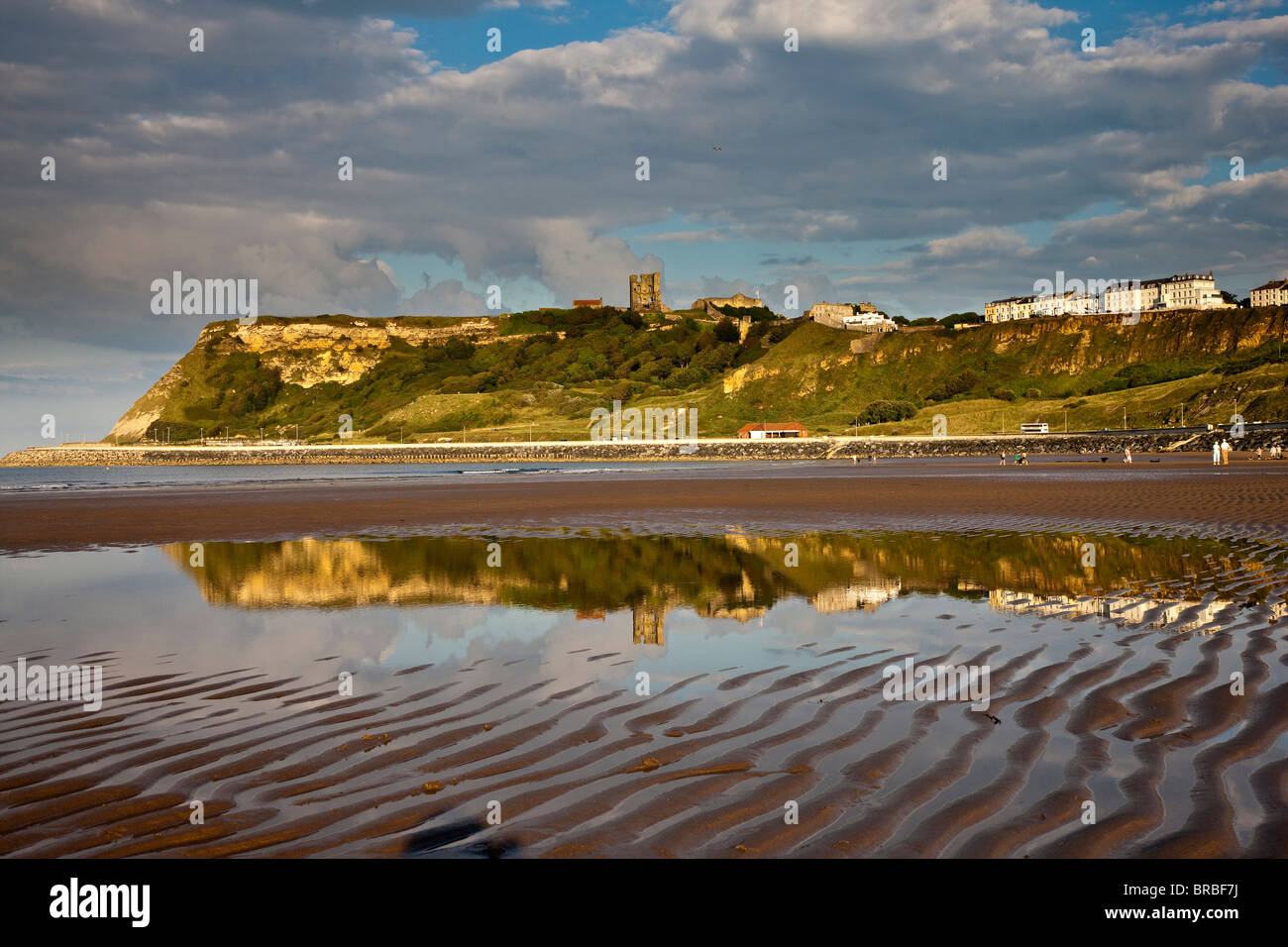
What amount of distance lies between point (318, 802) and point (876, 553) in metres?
12.4

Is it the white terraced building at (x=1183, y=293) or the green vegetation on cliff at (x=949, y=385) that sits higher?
the white terraced building at (x=1183, y=293)

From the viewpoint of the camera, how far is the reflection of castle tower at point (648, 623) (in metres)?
9.47

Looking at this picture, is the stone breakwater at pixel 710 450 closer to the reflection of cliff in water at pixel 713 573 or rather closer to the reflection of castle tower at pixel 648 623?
the reflection of cliff in water at pixel 713 573

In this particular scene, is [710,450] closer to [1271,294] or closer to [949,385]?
[949,385]

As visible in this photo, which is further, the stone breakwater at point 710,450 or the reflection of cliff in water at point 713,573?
the stone breakwater at point 710,450

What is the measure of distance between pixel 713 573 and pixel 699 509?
1362 centimetres

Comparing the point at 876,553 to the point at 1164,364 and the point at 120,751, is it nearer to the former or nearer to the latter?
the point at 120,751

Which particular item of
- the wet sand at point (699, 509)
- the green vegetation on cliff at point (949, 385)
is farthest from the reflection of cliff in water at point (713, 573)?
the green vegetation on cliff at point (949, 385)

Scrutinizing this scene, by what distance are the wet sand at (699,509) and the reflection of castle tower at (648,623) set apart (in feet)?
33.1

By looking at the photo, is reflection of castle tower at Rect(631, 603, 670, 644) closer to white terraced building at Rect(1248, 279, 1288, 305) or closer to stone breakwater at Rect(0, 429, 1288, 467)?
stone breakwater at Rect(0, 429, 1288, 467)

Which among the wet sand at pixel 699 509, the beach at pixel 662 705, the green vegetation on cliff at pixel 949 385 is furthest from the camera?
the green vegetation on cliff at pixel 949 385
